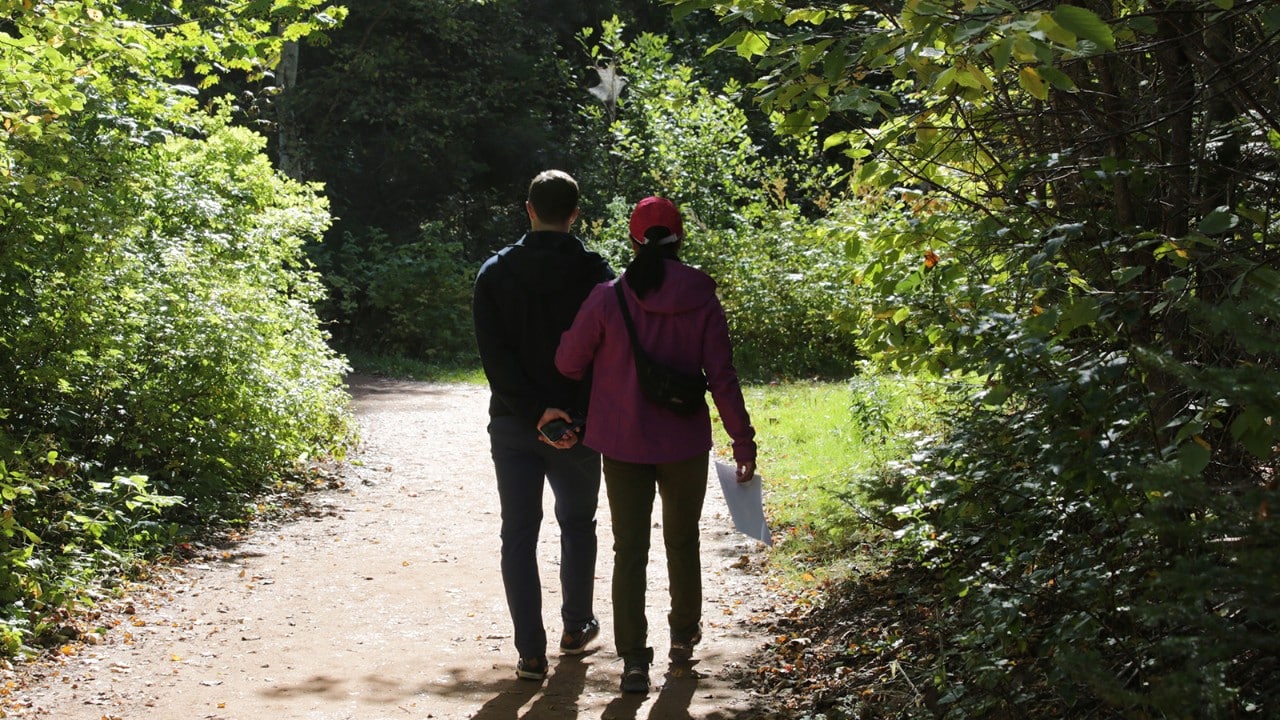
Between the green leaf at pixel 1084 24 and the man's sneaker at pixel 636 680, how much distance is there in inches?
124

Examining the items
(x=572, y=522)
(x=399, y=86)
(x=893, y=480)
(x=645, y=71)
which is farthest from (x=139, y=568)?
(x=399, y=86)

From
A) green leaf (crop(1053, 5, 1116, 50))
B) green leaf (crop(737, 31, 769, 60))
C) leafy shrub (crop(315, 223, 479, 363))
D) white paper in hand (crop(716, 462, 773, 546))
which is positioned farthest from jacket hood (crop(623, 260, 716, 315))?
leafy shrub (crop(315, 223, 479, 363))

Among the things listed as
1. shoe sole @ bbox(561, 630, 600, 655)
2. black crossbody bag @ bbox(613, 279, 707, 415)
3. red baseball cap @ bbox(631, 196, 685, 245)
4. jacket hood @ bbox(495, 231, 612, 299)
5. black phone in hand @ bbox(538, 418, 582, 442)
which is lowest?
shoe sole @ bbox(561, 630, 600, 655)

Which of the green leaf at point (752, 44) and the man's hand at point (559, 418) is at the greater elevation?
the green leaf at point (752, 44)

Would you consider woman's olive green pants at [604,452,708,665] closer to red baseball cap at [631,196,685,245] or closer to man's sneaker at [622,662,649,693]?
man's sneaker at [622,662,649,693]

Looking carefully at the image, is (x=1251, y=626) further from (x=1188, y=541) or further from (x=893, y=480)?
(x=893, y=480)

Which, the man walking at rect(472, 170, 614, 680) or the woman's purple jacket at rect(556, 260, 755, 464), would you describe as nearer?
the woman's purple jacket at rect(556, 260, 755, 464)

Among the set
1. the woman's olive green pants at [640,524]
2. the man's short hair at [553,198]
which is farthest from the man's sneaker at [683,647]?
the man's short hair at [553,198]

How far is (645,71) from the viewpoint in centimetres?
2189

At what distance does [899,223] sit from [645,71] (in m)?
16.9

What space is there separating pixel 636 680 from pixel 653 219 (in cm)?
193

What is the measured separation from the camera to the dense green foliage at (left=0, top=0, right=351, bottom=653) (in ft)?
22.0

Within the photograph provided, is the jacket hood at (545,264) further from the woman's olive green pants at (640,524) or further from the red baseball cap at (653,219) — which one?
the woman's olive green pants at (640,524)

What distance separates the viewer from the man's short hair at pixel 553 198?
5398mm
